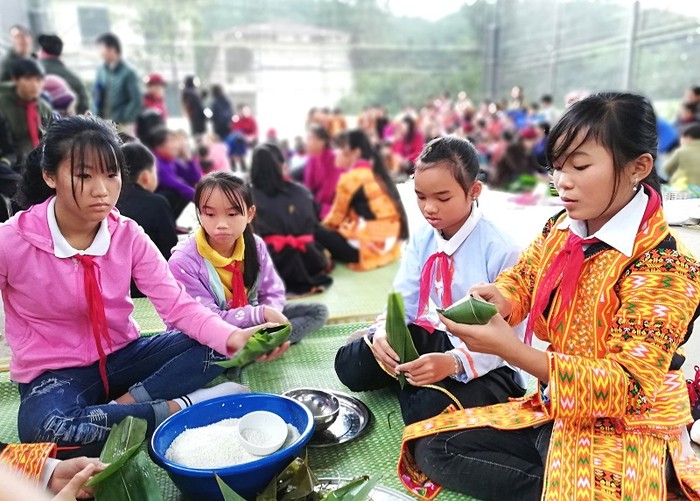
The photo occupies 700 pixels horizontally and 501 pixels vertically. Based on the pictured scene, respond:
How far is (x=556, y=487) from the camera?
1247 millimetres

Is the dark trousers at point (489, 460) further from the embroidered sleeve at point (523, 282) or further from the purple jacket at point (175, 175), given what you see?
the purple jacket at point (175, 175)

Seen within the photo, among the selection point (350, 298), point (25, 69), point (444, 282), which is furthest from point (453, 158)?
point (25, 69)

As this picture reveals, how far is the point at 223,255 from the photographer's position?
7.05 feet

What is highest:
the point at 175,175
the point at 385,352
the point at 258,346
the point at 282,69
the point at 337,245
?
the point at 282,69

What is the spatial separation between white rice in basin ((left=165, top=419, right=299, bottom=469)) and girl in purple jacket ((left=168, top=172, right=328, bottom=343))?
1.49 feet

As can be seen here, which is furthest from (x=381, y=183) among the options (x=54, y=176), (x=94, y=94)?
(x=94, y=94)

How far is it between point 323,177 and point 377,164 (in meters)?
1.04

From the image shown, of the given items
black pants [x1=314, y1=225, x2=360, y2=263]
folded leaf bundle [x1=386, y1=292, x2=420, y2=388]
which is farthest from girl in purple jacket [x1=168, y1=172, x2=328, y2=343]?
black pants [x1=314, y1=225, x2=360, y2=263]

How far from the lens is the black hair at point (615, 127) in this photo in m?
1.23

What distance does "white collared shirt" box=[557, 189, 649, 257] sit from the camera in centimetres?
128

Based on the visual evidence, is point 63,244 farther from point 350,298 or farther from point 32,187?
point 350,298

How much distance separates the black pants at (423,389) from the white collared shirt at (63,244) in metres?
0.90

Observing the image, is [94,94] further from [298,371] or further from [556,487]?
[556,487]

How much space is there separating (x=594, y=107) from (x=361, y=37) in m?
12.5
